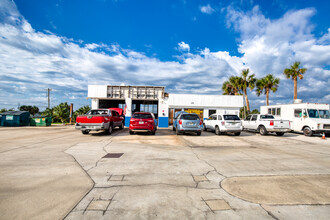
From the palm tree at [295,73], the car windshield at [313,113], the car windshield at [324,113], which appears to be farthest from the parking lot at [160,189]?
the palm tree at [295,73]

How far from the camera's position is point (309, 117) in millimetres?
13984

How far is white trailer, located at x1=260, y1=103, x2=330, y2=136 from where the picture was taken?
43.9 feet

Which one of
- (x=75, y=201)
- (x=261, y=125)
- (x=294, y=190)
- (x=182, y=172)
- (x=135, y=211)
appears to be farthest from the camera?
(x=261, y=125)

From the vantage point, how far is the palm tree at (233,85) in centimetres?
3269

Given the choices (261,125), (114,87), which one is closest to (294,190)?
(261,125)

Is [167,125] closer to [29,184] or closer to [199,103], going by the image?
[199,103]

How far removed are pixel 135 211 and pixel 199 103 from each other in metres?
21.6

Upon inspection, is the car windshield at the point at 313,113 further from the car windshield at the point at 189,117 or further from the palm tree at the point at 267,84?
the palm tree at the point at 267,84

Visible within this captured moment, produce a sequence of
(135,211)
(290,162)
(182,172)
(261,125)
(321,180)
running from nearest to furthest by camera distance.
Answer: (135,211) < (321,180) < (182,172) < (290,162) < (261,125)

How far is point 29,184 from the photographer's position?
11.8 feet

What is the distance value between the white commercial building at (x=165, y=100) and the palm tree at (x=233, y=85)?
991cm

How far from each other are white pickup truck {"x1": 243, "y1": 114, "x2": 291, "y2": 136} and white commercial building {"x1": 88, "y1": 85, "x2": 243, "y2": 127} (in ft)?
26.7

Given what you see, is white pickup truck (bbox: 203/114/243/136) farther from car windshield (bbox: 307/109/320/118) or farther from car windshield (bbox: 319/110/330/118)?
car windshield (bbox: 319/110/330/118)

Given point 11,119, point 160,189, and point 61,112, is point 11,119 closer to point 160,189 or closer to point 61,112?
point 61,112
